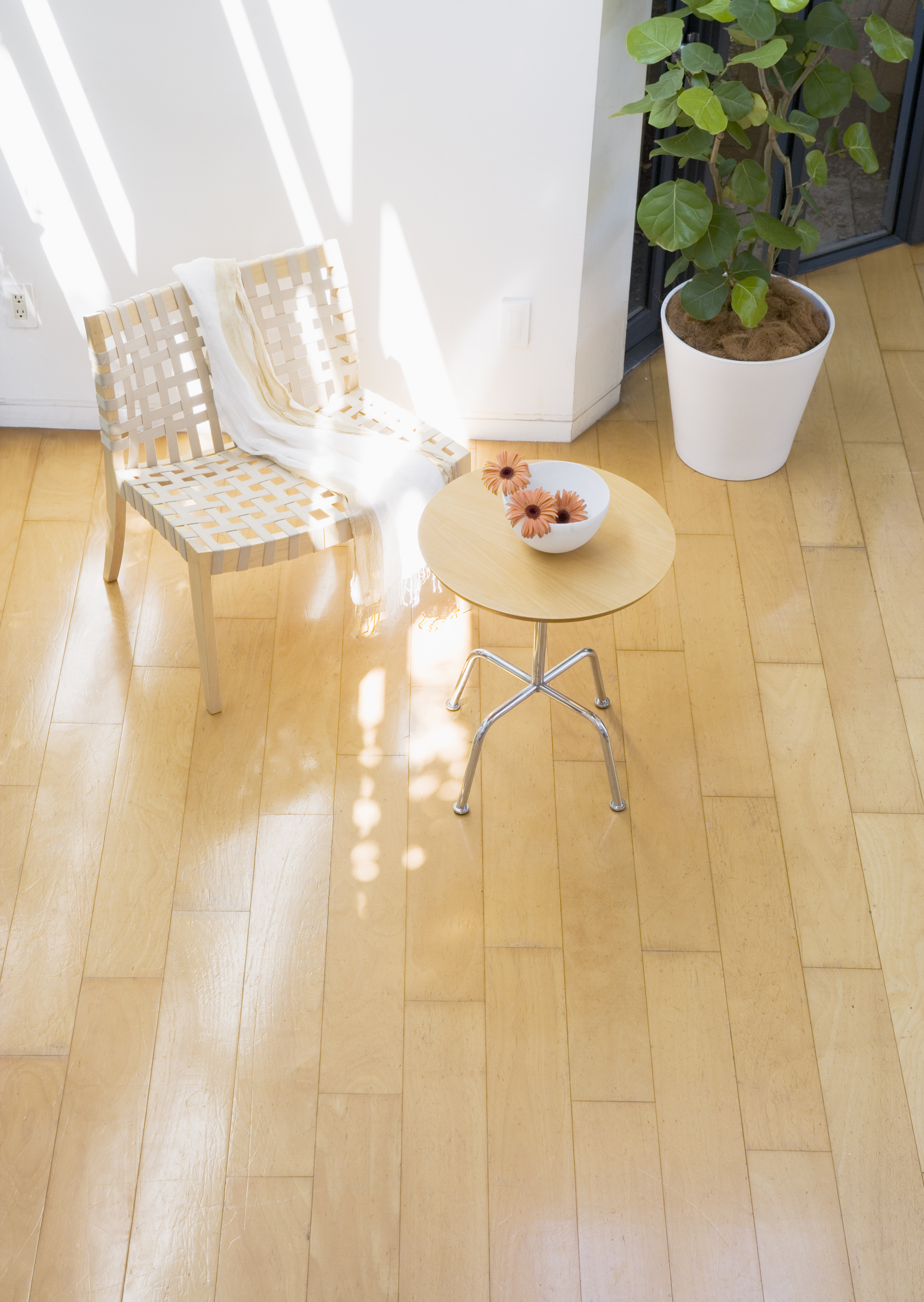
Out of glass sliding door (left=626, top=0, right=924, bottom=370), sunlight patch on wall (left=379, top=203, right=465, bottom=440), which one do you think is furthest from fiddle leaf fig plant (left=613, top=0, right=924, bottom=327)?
sunlight patch on wall (left=379, top=203, right=465, bottom=440)

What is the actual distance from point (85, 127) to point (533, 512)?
1.41 metres

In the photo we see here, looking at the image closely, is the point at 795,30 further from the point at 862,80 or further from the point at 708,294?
the point at 708,294

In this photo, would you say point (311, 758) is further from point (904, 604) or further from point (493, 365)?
point (904, 604)

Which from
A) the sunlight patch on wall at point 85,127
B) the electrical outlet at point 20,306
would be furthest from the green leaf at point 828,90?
the electrical outlet at point 20,306

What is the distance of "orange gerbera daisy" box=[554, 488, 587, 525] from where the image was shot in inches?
72.3

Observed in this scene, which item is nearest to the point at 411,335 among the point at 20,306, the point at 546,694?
the point at 20,306

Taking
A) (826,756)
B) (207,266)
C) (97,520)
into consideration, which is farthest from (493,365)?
(826,756)

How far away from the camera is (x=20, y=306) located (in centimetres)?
271

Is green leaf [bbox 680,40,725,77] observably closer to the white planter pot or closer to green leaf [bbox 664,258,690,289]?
green leaf [bbox 664,258,690,289]

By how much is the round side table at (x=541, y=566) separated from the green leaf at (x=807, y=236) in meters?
0.89

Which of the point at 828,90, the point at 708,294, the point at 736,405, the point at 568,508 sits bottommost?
the point at 736,405

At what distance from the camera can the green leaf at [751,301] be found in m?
2.51

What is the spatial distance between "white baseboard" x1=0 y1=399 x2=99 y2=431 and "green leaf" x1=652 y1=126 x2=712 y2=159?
Answer: 1.45 meters

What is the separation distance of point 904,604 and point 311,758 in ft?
4.19
